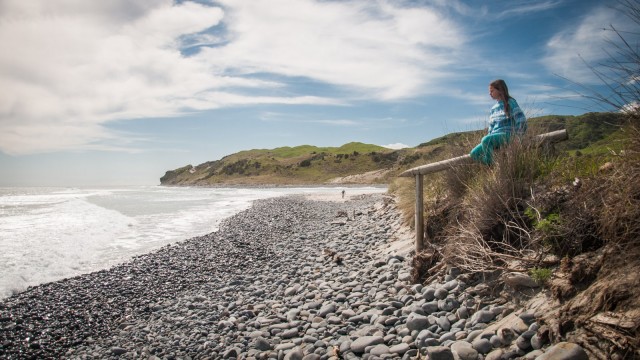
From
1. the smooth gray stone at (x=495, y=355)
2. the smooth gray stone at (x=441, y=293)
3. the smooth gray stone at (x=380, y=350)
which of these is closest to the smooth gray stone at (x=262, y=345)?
the smooth gray stone at (x=380, y=350)

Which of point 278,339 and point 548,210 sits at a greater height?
point 548,210

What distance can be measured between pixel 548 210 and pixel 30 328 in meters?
8.38

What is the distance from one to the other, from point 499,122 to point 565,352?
4510mm

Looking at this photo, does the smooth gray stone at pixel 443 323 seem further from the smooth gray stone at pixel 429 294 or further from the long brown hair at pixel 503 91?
the long brown hair at pixel 503 91

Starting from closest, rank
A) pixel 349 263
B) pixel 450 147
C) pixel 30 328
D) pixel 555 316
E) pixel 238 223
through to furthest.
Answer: pixel 555 316, pixel 30 328, pixel 349 263, pixel 450 147, pixel 238 223

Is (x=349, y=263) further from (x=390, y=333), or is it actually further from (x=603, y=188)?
(x=603, y=188)

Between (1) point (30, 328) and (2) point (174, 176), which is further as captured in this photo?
(2) point (174, 176)

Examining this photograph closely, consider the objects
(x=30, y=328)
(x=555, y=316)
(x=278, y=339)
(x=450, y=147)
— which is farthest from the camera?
(x=450, y=147)

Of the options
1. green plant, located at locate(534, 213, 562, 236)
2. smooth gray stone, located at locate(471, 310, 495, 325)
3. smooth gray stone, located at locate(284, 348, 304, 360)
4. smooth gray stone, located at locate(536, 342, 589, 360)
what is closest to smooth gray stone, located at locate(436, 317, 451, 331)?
smooth gray stone, located at locate(471, 310, 495, 325)

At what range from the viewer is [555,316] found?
11.1ft

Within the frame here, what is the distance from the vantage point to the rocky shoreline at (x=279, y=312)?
4.04 meters

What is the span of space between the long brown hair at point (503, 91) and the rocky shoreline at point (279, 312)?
3135mm

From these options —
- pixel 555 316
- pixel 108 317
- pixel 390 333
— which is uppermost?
pixel 555 316

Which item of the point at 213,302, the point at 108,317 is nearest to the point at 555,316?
the point at 213,302
